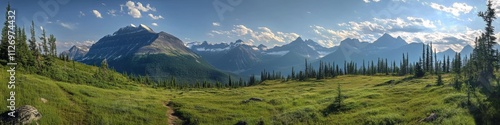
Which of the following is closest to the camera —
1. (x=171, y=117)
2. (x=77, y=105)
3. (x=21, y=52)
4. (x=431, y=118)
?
(x=431, y=118)

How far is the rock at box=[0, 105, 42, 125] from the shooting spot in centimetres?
4940

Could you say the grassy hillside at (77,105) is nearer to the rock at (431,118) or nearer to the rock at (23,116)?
the rock at (23,116)

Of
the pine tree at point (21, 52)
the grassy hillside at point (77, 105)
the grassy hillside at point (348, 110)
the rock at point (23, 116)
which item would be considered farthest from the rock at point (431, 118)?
the pine tree at point (21, 52)

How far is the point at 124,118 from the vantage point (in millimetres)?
60500

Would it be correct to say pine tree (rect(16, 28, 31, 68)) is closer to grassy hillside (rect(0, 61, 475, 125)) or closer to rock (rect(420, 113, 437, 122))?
grassy hillside (rect(0, 61, 475, 125))

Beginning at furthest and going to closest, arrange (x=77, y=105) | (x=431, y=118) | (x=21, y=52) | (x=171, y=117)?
(x=21, y=52) < (x=171, y=117) < (x=77, y=105) < (x=431, y=118)

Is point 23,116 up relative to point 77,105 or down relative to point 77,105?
down

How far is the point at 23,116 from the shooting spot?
50250mm

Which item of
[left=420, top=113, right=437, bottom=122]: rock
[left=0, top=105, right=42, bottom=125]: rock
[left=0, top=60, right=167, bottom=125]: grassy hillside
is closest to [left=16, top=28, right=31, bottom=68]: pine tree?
[left=0, top=60, right=167, bottom=125]: grassy hillside

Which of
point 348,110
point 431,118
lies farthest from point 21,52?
point 431,118

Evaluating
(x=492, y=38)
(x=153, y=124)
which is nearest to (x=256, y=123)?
(x=153, y=124)

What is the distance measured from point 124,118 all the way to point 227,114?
1931 centimetres

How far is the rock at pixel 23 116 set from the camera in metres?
49.4

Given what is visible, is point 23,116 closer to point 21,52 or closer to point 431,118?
point 21,52
